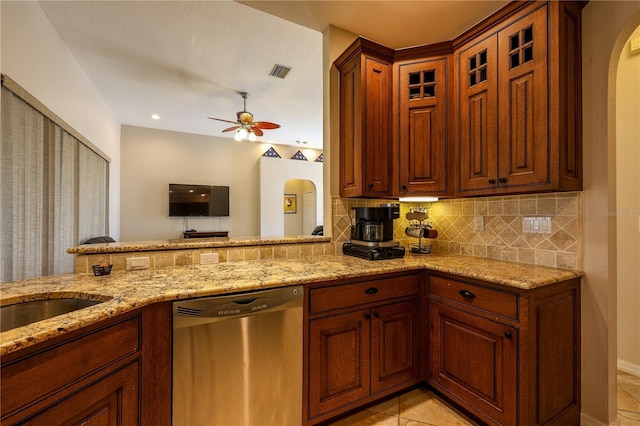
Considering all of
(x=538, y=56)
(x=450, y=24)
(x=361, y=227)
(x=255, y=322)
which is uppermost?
(x=450, y=24)

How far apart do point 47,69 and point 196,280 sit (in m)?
2.46

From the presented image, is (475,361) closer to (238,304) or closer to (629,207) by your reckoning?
(238,304)

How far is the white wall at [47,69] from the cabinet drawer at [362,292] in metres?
2.38

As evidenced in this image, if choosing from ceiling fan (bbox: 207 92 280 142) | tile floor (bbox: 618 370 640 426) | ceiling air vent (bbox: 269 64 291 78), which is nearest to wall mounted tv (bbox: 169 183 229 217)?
ceiling fan (bbox: 207 92 280 142)

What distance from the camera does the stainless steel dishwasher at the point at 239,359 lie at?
1.20 metres

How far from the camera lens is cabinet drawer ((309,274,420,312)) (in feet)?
4.95

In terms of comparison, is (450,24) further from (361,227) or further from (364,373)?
(364,373)

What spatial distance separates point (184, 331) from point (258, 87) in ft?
11.1

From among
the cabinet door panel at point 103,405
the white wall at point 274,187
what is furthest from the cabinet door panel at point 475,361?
the white wall at point 274,187

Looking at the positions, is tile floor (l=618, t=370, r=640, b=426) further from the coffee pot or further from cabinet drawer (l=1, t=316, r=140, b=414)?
cabinet drawer (l=1, t=316, r=140, b=414)

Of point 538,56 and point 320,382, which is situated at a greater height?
point 538,56

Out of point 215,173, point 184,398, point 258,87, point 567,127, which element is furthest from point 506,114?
point 215,173

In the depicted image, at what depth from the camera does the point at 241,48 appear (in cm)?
283

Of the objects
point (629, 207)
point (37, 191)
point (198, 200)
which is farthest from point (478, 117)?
point (198, 200)
